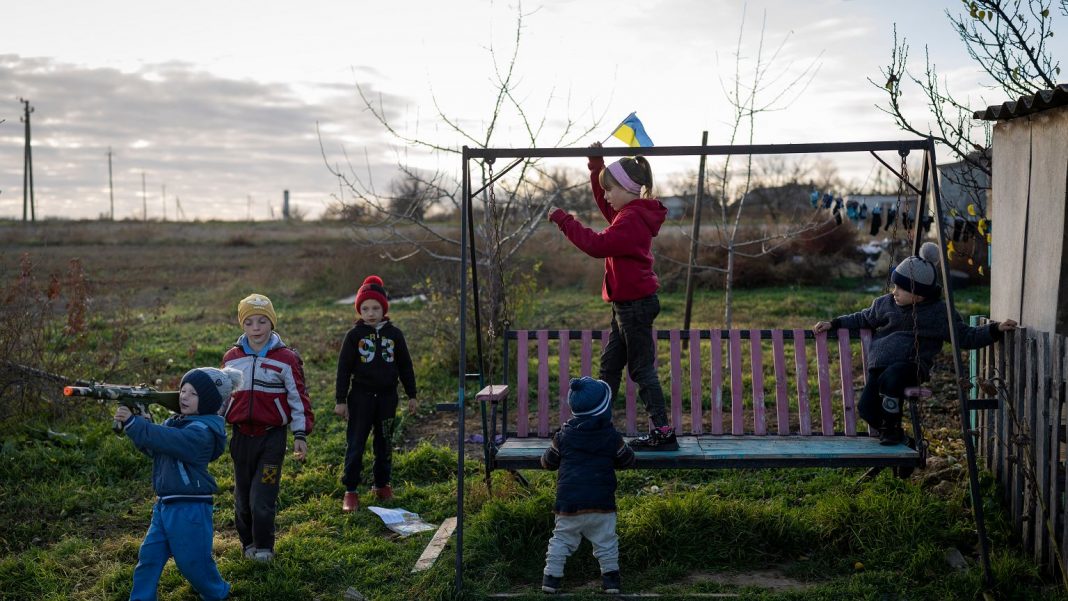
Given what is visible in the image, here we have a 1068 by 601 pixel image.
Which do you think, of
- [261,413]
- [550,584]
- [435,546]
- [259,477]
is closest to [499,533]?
[435,546]

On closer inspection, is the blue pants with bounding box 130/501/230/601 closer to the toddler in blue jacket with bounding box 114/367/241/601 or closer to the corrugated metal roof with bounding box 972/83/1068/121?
the toddler in blue jacket with bounding box 114/367/241/601

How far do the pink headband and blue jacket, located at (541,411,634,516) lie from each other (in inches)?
53.5

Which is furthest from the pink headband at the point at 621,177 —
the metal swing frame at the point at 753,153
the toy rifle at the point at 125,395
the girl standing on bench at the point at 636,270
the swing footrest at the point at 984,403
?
the toy rifle at the point at 125,395

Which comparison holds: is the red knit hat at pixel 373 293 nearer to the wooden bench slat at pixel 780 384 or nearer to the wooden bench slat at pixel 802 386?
the wooden bench slat at pixel 780 384

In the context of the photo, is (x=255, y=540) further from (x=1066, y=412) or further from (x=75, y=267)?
(x=75, y=267)

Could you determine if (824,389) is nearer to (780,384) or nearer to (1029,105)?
(780,384)

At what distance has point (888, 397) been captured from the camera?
5699mm

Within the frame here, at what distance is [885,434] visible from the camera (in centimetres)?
580

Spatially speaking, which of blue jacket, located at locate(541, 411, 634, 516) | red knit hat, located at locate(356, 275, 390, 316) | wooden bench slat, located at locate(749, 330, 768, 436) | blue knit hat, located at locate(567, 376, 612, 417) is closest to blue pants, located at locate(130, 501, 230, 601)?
blue jacket, located at locate(541, 411, 634, 516)

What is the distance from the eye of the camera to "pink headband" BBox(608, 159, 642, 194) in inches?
213

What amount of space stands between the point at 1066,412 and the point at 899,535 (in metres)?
1.12

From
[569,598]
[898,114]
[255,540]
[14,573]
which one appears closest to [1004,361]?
[569,598]

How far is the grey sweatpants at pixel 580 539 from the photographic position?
487 cm

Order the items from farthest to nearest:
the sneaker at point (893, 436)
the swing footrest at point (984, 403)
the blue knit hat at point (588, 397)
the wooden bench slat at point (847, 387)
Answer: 1. the wooden bench slat at point (847, 387)
2. the sneaker at point (893, 436)
3. the swing footrest at point (984, 403)
4. the blue knit hat at point (588, 397)
